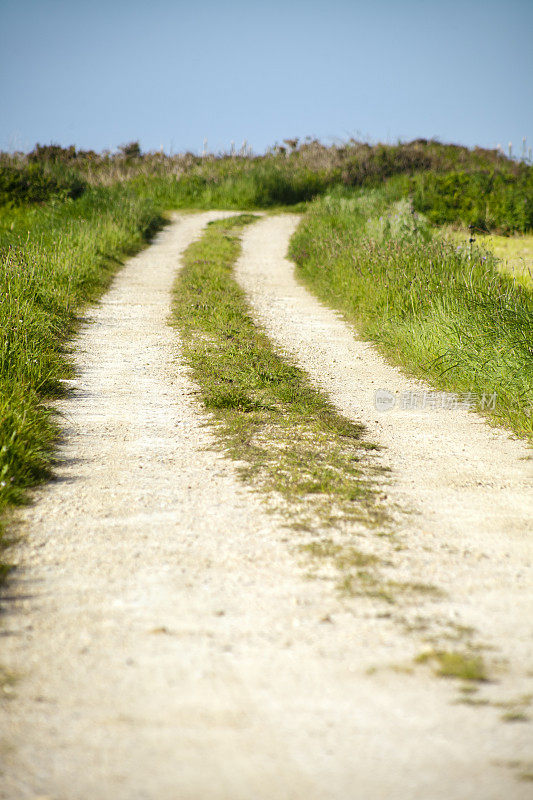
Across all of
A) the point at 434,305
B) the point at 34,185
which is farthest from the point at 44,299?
the point at 34,185

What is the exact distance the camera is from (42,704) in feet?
6.28

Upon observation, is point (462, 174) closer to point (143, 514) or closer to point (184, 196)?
point (184, 196)

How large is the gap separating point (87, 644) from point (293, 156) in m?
26.1

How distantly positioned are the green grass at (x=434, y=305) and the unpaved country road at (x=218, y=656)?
1435mm

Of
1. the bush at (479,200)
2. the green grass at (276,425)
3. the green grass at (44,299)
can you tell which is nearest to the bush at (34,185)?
the green grass at (44,299)

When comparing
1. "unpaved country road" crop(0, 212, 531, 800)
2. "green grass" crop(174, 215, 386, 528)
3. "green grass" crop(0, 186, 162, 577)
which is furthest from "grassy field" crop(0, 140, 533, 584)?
"unpaved country road" crop(0, 212, 531, 800)

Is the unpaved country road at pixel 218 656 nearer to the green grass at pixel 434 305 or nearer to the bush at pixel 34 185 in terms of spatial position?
the green grass at pixel 434 305

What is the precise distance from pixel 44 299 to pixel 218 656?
6286 mm

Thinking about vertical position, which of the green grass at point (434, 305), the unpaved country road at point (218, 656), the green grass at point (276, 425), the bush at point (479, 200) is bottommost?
the unpaved country road at point (218, 656)

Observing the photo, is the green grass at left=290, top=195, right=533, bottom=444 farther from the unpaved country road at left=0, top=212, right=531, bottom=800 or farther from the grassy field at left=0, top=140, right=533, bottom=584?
the unpaved country road at left=0, top=212, right=531, bottom=800

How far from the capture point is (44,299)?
24.9ft

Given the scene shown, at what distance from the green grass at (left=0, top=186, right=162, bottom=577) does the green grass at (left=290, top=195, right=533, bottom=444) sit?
10.6 feet

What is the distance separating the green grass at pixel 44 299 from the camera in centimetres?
376

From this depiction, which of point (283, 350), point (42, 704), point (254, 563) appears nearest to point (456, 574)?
point (254, 563)
